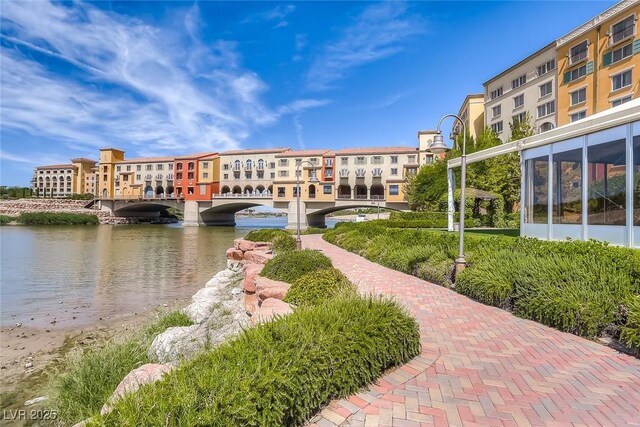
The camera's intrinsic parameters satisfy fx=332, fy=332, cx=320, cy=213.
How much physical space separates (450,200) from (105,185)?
80149mm

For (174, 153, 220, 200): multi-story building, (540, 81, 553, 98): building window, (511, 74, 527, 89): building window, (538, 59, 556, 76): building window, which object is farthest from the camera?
(174, 153, 220, 200): multi-story building

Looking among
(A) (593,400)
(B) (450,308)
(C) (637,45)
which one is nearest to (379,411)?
(A) (593,400)

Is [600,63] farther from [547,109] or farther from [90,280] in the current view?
[90,280]

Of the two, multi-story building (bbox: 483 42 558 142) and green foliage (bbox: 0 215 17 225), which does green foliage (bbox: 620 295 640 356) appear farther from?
green foliage (bbox: 0 215 17 225)

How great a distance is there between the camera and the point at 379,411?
9.97 feet

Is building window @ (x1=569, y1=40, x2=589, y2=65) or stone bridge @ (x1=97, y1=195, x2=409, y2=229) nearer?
building window @ (x1=569, y1=40, x2=589, y2=65)

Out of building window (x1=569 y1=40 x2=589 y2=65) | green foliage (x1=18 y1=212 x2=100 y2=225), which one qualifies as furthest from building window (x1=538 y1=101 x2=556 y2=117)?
green foliage (x1=18 y1=212 x2=100 y2=225)

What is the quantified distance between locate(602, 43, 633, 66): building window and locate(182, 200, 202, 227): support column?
57789mm

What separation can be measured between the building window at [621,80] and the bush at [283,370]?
37.0 metres

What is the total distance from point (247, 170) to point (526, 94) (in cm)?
4705

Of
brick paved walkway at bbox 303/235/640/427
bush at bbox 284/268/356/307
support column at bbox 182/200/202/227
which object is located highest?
support column at bbox 182/200/202/227

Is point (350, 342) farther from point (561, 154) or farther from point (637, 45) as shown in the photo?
point (637, 45)

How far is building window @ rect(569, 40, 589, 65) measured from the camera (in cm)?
3157

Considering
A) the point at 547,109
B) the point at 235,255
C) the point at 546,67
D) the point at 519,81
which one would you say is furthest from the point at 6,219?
the point at 546,67
